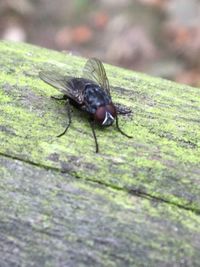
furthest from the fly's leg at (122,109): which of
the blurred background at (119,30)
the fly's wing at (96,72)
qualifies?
the blurred background at (119,30)

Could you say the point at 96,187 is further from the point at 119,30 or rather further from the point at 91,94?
the point at 119,30

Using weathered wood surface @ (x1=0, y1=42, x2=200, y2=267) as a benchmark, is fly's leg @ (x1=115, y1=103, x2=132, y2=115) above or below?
above

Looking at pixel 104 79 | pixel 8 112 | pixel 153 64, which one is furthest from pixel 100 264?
pixel 153 64

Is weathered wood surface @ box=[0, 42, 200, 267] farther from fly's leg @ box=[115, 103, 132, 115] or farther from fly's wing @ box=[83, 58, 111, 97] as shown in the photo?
fly's wing @ box=[83, 58, 111, 97]

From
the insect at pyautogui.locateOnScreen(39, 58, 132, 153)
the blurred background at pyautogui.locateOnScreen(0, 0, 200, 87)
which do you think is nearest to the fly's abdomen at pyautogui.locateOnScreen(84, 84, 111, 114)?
the insect at pyautogui.locateOnScreen(39, 58, 132, 153)

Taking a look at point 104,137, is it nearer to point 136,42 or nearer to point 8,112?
point 8,112

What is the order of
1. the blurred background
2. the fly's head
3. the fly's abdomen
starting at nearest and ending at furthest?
the fly's head
the fly's abdomen
the blurred background

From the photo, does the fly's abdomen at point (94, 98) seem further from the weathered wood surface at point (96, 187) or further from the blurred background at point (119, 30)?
the blurred background at point (119, 30)
